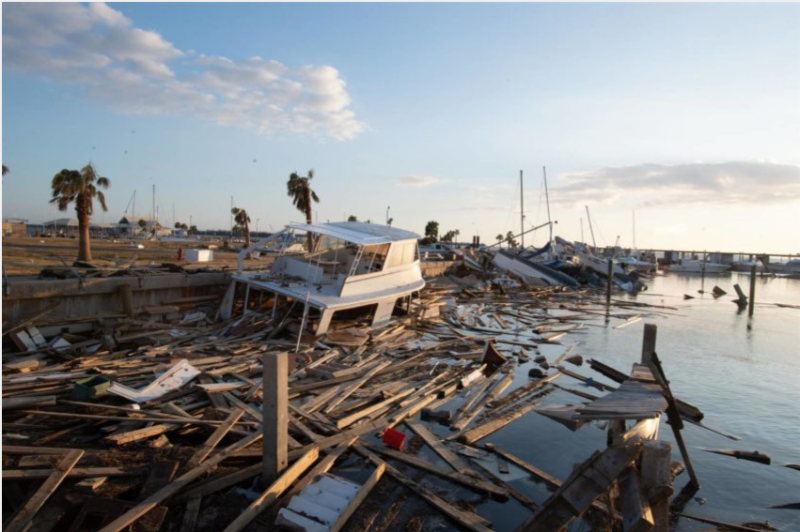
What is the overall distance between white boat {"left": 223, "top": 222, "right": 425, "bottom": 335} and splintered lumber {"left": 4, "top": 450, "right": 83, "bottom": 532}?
8929 mm

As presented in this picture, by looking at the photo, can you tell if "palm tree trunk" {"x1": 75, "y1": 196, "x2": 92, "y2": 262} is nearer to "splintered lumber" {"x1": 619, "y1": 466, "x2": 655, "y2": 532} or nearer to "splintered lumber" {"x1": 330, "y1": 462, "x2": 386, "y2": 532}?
"splintered lumber" {"x1": 330, "y1": 462, "x2": 386, "y2": 532}

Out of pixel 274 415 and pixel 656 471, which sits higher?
pixel 656 471

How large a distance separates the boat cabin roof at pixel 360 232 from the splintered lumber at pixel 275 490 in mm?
9658

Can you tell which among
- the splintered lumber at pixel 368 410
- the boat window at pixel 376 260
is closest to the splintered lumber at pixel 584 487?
the splintered lumber at pixel 368 410

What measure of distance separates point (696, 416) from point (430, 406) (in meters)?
5.28

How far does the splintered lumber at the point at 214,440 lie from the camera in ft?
23.8

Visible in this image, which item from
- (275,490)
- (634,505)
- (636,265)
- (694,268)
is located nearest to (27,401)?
(275,490)

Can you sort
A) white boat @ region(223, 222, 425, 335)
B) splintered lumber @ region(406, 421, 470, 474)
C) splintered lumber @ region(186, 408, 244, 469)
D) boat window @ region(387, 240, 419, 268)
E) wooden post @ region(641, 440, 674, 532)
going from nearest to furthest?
wooden post @ region(641, 440, 674, 532) → splintered lumber @ region(186, 408, 244, 469) → splintered lumber @ region(406, 421, 470, 474) → white boat @ region(223, 222, 425, 335) → boat window @ region(387, 240, 419, 268)

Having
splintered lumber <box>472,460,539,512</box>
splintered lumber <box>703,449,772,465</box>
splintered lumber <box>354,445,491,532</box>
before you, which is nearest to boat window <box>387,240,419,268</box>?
splintered lumber <box>472,460,539,512</box>

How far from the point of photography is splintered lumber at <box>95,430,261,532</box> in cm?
568

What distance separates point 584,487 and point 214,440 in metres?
5.61

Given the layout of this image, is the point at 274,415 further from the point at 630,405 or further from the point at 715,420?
the point at 715,420

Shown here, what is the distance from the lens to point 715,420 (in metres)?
12.7

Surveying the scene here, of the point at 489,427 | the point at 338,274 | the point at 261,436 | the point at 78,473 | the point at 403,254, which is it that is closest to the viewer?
the point at 78,473
